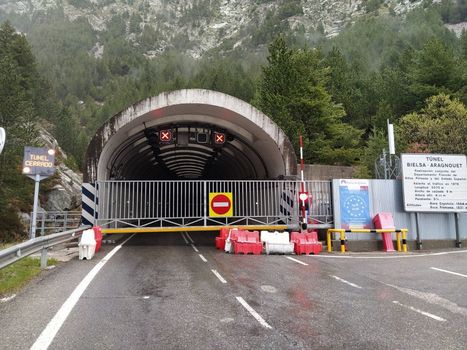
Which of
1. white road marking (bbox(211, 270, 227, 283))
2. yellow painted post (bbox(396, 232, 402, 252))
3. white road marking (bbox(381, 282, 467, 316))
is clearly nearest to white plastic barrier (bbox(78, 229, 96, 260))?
white road marking (bbox(211, 270, 227, 283))

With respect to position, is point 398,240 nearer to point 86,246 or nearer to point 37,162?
point 86,246

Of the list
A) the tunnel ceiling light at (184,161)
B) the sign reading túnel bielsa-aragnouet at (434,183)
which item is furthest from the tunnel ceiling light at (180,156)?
the sign reading túnel bielsa-aragnouet at (434,183)

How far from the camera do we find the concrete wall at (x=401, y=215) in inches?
607

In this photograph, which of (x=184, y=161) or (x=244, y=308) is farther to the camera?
(x=184, y=161)

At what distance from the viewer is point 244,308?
20.1ft

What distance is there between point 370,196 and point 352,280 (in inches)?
290

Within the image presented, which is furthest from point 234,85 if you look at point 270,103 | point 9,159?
point 9,159

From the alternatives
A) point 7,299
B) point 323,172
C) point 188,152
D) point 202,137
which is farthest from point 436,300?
point 188,152

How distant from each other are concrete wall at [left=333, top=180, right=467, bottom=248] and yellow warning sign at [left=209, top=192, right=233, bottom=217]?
428 cm

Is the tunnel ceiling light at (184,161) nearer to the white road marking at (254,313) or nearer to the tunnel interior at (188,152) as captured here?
the tunnel interior at (188,152)

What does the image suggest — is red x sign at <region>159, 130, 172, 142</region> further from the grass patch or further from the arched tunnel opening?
the grass patch

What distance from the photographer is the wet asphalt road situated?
470cm

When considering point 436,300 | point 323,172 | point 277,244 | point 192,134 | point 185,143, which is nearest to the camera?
point 436,300

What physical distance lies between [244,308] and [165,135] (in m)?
14.0
